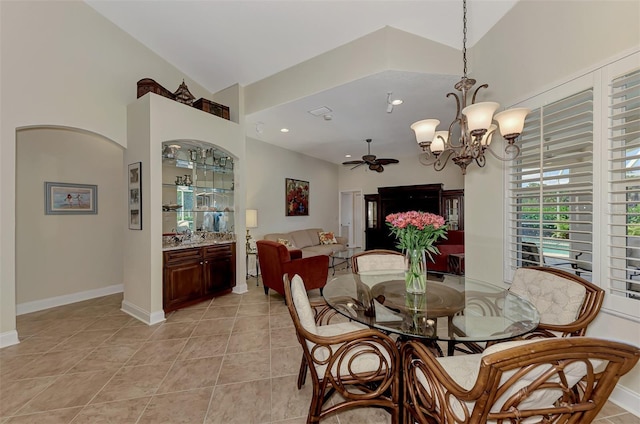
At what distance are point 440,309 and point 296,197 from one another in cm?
564

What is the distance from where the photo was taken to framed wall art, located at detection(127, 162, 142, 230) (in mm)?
3332

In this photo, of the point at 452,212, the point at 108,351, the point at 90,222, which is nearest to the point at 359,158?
the point at 452,212

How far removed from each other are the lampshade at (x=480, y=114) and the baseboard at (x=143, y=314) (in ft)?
12.7

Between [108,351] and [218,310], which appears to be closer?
[108,351]

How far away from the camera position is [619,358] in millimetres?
889

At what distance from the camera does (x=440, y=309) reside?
168 centimetres

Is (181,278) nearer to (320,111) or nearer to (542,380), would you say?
(320,111)

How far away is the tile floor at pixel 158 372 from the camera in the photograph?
5.82 feet

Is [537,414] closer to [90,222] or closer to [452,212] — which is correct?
[90,222]

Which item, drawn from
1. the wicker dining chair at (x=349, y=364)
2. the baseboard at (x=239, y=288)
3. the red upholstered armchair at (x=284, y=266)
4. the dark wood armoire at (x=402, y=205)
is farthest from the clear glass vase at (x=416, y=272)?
the dark wood armoire at (x=402, y=205)

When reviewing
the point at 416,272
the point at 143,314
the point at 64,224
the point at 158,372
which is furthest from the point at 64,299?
the point at 416,272

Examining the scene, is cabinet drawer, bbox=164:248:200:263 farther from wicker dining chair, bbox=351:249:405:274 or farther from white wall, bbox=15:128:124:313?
wicker dining chair, bbox=351:249:405:274

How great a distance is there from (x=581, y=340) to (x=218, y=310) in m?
3.71

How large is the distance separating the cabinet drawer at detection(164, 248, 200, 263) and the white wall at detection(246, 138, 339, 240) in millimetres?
2046
